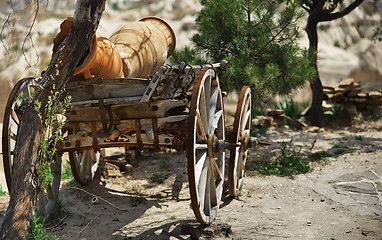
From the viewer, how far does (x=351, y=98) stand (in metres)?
8.70

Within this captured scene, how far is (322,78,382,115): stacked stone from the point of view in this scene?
8.62 meters

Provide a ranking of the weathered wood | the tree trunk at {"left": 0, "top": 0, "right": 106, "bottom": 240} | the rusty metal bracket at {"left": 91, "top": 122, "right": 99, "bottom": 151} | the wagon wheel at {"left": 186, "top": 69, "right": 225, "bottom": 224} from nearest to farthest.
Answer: the tree trunk at {"left": 0, "top": 0, "right": 106, "bottom": 240}, the wagon wheel at {"left": 186, "top": 69, "right": 225, "bottom": 224}, the weathered wood, the rusty metal bracket at {"left": 91, "top": 122, "right": 99, "bottom": 151}

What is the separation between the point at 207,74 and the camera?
3.55 meters

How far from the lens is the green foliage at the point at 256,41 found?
5.71 meters

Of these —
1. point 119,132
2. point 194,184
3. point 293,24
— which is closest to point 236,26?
point 293,24

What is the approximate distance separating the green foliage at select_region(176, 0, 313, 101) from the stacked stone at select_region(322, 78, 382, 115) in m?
3.04

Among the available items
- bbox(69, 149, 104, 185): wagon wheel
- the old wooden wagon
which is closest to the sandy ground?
bbox(69, 149, 104, 185): wagon wheel

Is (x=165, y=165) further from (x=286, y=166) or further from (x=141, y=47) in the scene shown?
(x=141, y=47)

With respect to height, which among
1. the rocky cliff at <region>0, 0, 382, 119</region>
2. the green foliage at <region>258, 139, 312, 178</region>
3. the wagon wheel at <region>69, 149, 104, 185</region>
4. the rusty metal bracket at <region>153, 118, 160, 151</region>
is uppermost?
the rocky cliff at <region>0, 0, 382, 119</region>

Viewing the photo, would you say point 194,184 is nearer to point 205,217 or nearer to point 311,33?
point 205,217

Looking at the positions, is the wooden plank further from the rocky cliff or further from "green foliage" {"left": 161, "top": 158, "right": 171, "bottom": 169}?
the rocky cliff

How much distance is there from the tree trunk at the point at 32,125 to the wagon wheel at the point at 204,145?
35.9 inches

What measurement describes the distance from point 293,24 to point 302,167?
1.92 metres

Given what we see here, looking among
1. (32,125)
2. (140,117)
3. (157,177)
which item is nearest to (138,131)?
(140,117)
